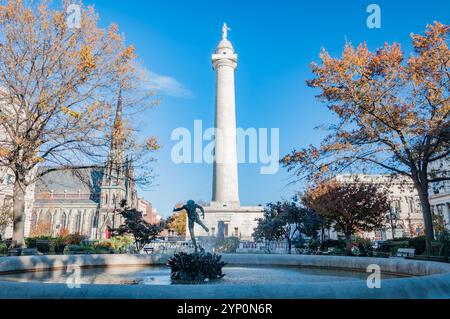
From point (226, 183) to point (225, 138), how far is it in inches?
236

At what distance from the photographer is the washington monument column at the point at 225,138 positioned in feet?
149

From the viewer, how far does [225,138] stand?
152 feet

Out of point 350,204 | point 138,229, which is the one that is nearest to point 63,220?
point 138,229

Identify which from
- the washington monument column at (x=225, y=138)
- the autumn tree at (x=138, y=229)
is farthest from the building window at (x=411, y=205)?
the autumn tree at (x=138, y=229)

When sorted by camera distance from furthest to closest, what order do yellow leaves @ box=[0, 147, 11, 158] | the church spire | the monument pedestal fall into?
the monument pedestal, the church spire, yellow leaves @ box=[0, 147, 11, 158]

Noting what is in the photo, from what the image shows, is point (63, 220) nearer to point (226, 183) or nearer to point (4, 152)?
point (226, 183)

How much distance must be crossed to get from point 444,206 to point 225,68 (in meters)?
40.9

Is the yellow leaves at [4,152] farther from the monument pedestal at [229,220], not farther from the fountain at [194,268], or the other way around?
the monument pedestal at [229,220]

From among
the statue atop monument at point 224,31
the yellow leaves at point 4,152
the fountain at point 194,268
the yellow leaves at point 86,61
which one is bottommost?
the fountain at point 194,268

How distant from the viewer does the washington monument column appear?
45.3m

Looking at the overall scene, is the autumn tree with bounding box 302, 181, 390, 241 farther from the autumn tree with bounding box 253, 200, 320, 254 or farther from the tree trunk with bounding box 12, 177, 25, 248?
the tree trunk with bounding box 12, 177, 25, 248

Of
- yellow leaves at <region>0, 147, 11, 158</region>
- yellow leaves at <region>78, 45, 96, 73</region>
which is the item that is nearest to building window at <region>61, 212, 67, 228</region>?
yellow leaves at <region>0, 147, 11, 158</region>
